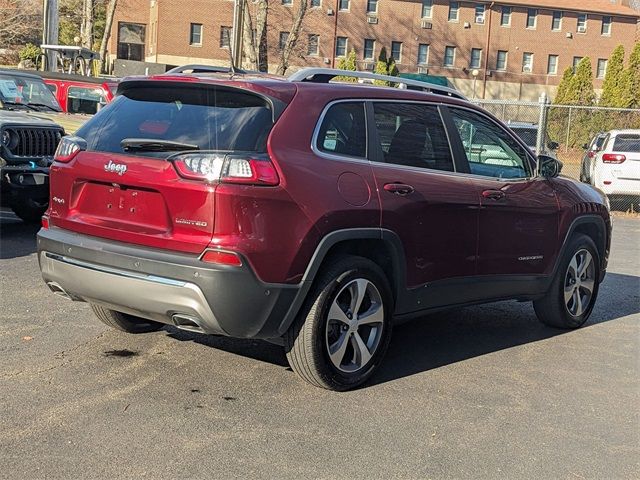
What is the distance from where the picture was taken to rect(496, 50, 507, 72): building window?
192ft

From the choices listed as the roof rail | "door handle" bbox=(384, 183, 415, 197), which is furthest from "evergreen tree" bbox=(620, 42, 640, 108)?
"door handle" bbox=(384, 183, 415, 197)

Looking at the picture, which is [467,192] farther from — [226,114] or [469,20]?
[469,20]

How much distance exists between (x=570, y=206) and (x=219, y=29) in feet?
161

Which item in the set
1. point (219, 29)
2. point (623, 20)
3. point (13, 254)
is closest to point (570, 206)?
point (13, 254)

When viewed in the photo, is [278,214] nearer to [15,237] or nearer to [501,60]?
[15,237]

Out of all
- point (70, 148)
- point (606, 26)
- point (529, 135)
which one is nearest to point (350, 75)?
point (70, 148)

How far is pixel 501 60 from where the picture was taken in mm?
58594

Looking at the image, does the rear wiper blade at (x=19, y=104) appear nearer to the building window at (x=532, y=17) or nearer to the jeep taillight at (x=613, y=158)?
the jeep taillight at (x=613, y=158)

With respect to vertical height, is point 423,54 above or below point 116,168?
above

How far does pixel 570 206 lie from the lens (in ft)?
21.0

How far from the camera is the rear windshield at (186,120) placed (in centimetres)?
431

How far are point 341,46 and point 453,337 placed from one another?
1999 inches

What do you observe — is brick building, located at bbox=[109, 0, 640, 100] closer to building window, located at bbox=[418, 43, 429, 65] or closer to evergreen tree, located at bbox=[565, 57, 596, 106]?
building window, located at bbox=[418, 43, 429, 65]

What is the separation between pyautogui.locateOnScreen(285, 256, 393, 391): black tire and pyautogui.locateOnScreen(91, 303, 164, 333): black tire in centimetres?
150
